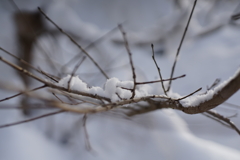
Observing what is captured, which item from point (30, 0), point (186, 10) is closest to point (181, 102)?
point (186, 10)

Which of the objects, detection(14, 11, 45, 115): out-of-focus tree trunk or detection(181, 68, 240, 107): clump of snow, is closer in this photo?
detection(181, 68, 240, 107): clump of snow

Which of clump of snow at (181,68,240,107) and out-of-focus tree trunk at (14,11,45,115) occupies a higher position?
out-of-focus tree trunk at (14,11,45,115)

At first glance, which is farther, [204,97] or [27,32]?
[27,32]

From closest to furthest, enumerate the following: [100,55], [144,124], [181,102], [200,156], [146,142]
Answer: [181,102], [200,156], [144,124], [146,142], [100,55]

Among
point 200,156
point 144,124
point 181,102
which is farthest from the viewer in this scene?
point 144,124

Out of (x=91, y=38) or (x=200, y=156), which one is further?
(x=91, y=38)

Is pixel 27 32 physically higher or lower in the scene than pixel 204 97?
higher

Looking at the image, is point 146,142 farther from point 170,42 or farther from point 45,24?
point 45,24

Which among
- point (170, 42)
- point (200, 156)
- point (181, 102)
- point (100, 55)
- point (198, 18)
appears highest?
point (198, 18)

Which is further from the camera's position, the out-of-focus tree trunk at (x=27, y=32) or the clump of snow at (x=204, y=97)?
the out-of-focus tree trunk at (x=27, y=32)

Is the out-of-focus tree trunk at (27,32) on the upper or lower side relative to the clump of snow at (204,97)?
upper

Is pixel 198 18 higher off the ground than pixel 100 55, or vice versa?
pixel 198 18
